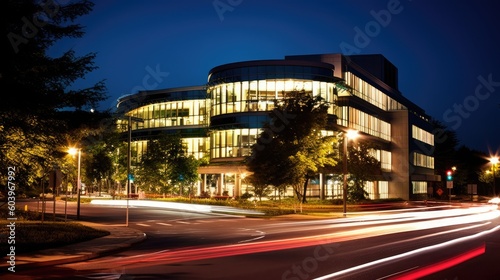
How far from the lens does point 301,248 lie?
60.5 ft

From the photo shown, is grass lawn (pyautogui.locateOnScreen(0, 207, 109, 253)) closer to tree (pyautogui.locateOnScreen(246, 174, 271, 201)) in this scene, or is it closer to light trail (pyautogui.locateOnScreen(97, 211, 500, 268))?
light trail (pyautogui.locateOnScreen(97, 211, 500, 268))

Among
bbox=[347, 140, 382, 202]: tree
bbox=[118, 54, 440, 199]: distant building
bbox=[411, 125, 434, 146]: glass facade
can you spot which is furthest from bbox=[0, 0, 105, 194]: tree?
bbox=[411, 125, 434, 146]: glass facade

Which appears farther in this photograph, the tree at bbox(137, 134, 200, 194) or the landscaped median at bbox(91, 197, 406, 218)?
the tree at bbox(137, 134, 200, 194)

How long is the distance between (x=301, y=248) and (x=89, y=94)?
967 centimetres

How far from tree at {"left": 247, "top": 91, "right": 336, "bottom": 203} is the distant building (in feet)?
9.55

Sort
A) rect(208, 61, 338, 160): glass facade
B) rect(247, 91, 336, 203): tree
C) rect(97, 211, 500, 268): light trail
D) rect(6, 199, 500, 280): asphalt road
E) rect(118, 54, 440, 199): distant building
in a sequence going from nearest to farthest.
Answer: rect(6, 199, 500, 280): asphalt road, rect(97, 211, 500, 268): light trail, rect(247, 91, 336, 203): tree, rect(208, 61, 338, 160): glass facade, rect(118, 54, 440, 199): distant building

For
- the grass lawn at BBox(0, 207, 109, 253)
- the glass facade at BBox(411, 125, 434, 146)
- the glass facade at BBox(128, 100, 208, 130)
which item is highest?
the glass facade at BBox(128, 100, 208, 130)

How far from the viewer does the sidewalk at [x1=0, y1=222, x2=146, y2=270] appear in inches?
560

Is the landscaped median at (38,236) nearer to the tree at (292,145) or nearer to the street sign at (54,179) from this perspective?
the street sign at (54,179)

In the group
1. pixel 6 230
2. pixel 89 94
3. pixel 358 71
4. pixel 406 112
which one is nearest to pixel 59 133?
pixel 89 94

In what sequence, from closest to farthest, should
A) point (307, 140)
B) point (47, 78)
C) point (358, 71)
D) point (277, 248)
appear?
point (277, 248), point (47, 78), point (307, 140), point (358, 71)

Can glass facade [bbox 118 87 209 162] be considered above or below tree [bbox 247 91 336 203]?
above

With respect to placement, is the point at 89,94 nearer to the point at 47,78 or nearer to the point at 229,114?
the point at 47,78

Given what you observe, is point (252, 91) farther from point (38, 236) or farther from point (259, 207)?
point (38, 236)
